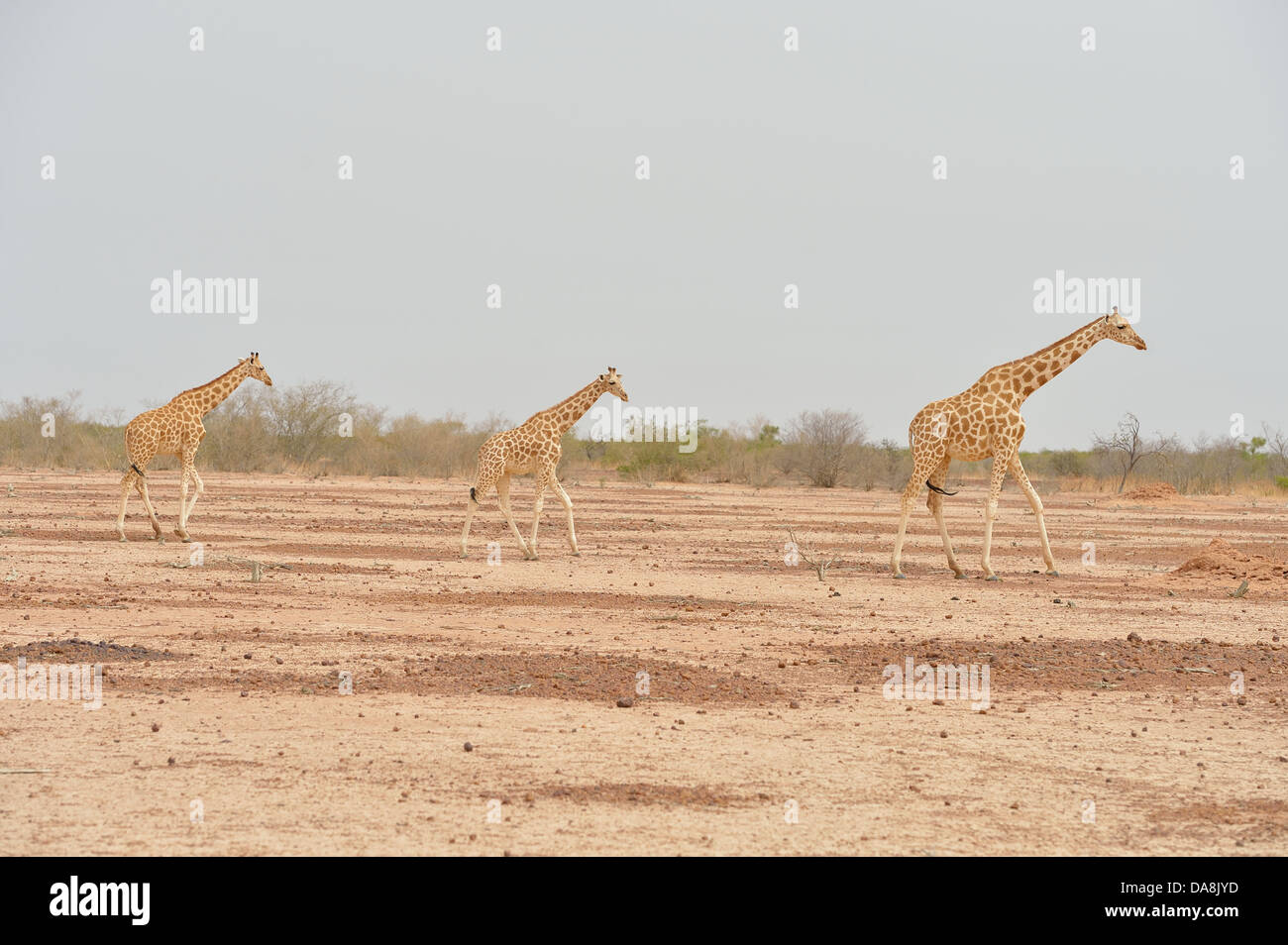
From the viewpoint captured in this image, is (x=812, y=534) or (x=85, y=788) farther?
(x=812, y=534)

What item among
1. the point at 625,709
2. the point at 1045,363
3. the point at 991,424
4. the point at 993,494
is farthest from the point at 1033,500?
the point at 625,709

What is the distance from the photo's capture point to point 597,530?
993 inches

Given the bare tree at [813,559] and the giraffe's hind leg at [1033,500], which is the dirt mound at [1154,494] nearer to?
the bare tree at [813,559]

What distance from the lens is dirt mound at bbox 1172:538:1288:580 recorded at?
56.5 ft

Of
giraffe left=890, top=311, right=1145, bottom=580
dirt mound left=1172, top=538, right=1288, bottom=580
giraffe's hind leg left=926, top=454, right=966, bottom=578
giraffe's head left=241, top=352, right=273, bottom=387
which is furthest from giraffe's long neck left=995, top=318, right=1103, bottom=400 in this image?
giraffe's head left=241, top=352, right=273, bottom=387

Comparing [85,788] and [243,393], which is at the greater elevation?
[243,393]

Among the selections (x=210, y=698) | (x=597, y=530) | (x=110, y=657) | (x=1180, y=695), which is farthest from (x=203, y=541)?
(x=1180, y=695)

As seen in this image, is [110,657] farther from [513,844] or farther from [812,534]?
[812,534]

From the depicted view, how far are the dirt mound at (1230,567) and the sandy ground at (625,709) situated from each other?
4.5 inches

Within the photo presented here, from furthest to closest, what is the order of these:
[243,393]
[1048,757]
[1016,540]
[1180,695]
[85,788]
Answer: [243,393] → [1016,540] → [1180,695] → [1048,757] → [85,788]

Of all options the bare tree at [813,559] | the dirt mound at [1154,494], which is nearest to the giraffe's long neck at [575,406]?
the bare tree at [813,559]
